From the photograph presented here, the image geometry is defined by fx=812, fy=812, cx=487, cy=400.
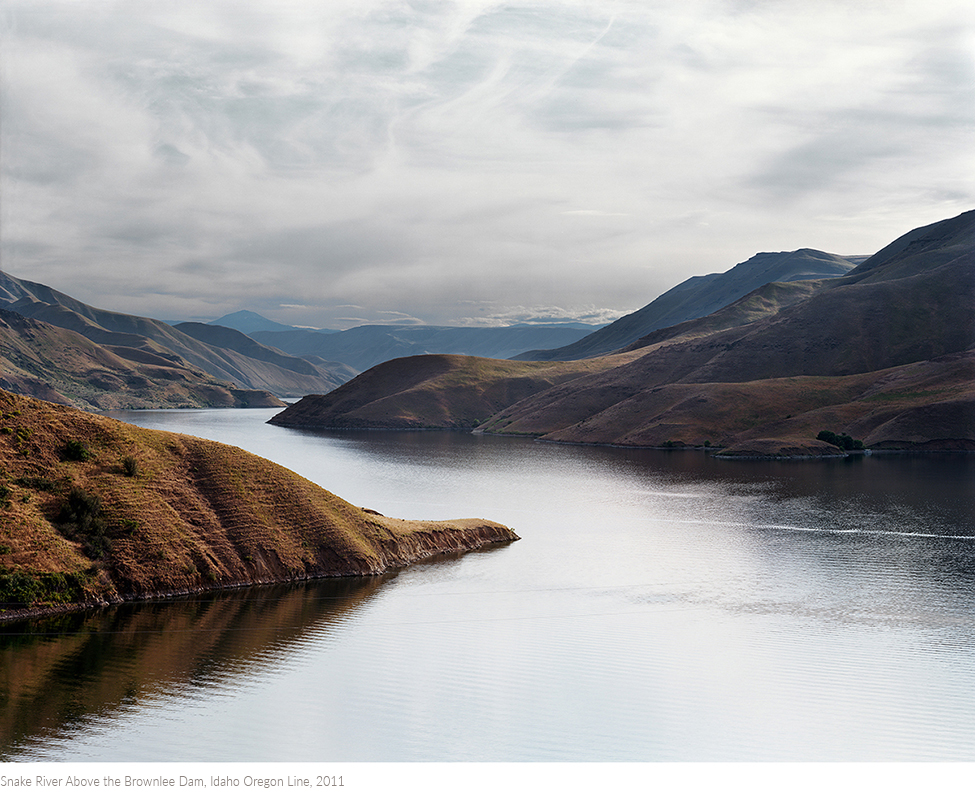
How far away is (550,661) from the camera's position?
111ft

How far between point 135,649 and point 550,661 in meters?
17.4

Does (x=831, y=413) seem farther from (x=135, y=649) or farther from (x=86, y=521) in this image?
(x=135, y=649)

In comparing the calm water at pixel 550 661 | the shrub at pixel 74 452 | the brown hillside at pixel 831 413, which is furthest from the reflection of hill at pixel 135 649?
the brown hillside at pixel 831 413

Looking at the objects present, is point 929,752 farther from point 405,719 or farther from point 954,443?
point 954,443

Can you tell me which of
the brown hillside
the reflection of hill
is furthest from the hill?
the brown hillside

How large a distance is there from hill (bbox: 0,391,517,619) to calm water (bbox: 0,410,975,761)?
1.84 meters

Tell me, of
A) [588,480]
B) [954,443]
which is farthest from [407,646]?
[954,443]

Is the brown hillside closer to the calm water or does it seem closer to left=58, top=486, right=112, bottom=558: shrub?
the calm water

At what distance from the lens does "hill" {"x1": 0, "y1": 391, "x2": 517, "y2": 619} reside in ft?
129

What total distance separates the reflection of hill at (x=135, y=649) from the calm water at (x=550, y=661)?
0.13 metres

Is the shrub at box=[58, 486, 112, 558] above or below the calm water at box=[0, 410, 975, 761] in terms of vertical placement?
above

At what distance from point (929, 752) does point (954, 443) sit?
147 meters

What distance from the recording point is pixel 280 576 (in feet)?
155

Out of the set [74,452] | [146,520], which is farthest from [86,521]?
[74,452]
